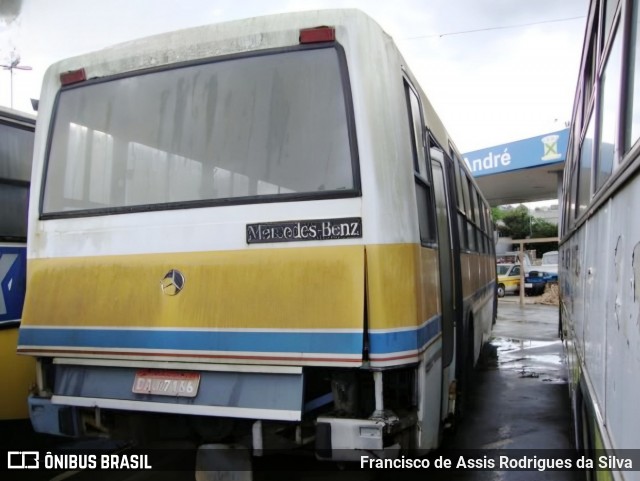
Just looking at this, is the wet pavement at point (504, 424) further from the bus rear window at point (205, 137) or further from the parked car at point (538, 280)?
the parked car at point (538, 280)

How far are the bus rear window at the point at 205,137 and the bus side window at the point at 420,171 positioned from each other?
70 centimetres

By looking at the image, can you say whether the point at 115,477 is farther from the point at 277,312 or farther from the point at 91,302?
the point at 277,312

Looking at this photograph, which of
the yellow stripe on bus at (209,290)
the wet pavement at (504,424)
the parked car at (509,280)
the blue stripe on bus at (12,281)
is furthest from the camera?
the parked car at (509,280)

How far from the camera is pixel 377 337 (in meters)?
3.11

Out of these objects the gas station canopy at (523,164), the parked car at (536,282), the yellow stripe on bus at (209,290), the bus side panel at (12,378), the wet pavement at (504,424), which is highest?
the gas station canopy at (523,164)

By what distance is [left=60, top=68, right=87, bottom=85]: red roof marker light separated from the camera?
4.11 metres

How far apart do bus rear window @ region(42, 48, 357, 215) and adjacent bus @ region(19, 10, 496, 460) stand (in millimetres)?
12

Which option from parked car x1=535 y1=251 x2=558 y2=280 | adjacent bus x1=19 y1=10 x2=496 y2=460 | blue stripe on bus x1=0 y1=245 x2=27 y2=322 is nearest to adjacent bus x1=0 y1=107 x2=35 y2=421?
blue stripe on bus x1=0 y1=245 x2=27 y2=322

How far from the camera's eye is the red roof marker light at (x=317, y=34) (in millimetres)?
3400

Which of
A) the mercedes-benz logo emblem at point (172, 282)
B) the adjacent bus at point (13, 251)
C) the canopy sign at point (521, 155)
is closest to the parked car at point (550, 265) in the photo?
the canopy sign at point (521, 155)

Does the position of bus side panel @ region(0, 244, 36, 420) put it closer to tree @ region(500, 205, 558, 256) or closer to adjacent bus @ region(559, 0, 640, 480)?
adjacent bus @ region(559, 0, 640, 480)

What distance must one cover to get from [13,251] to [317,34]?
3396 millimetres

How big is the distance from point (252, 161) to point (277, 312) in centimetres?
98

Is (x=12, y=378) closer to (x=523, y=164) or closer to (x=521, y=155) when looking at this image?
(x=523, y=164)
